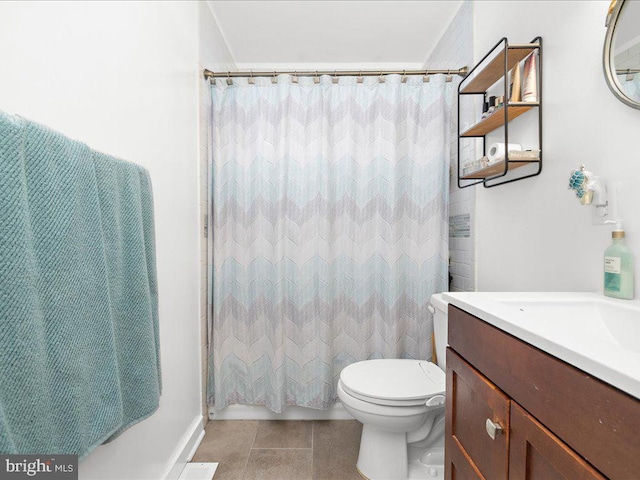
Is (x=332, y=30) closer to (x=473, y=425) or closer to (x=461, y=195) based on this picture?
(x=461, y=195)

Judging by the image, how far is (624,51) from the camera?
2.96ft

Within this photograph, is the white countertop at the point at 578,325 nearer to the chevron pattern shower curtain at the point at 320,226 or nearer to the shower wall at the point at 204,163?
the chevron pattern shower curtain at the point at 320,226

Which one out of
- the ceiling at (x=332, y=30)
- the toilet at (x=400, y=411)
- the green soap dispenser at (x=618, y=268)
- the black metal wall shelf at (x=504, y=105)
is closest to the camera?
the green soap dispenser at (x=618, y=268)

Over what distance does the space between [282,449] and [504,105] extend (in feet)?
6.31

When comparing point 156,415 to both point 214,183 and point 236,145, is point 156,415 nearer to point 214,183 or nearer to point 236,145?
point 214,183

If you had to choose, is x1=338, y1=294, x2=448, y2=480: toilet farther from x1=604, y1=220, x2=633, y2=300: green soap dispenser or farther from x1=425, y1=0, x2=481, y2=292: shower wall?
x1=604, y1=220, x2=633, y2=300: green soap dispenser

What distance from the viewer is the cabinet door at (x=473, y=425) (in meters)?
Result: 0.70

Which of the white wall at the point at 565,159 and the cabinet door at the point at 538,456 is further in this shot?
the white wall at the point at 565,159

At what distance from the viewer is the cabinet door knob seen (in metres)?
0.70

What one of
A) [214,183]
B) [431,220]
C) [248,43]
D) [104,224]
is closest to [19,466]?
[104,224]

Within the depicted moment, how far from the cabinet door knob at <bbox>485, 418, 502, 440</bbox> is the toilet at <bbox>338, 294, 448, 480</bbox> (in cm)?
62

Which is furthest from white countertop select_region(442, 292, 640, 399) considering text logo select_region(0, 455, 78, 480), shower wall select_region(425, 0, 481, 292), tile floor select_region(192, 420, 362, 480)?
tile floor select_region(192, 420, 362, 480)

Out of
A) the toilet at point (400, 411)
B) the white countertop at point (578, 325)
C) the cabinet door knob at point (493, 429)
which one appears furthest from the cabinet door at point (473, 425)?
the toilet at point (400, 411)

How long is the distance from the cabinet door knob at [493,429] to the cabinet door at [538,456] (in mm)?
36
